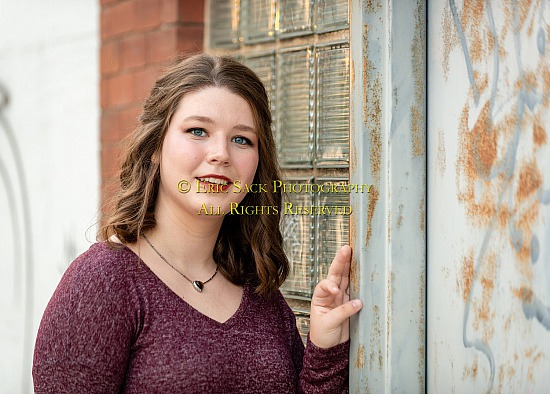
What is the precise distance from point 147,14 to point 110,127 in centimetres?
58

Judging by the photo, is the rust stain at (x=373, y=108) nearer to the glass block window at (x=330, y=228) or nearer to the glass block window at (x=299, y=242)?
the glass block window at (x=330, y=228)

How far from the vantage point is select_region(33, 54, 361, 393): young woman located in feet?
6.42

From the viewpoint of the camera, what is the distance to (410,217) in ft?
6.85

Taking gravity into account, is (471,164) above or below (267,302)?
above

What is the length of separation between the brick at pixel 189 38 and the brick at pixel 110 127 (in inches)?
21.6

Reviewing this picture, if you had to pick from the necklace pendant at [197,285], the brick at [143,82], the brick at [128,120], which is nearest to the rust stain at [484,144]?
the necklace pendant at [197,285]

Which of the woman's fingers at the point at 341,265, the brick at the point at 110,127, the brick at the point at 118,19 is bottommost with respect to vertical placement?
the woman's fingers at the point at 341,265

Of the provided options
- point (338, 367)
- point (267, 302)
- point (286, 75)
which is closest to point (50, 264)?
point (286, 75)

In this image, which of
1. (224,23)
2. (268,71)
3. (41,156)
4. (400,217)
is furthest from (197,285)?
(41,156)

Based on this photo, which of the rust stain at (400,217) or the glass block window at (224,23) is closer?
the rust stain at (400,217)

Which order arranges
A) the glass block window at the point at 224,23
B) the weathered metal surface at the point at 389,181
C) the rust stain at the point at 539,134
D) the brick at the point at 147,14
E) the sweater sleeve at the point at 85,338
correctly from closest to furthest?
the rust stain at the point at 539,134, the sweater sleeve at the point at 85,338, the weathered metal surface at the point at 389,181, the glass block window at the point at 224,23, the brick at the point at 147,14

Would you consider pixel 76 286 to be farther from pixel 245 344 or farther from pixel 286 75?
pixel 286 75

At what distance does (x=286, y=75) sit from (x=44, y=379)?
1.52 m

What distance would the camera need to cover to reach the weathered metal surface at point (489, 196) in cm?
183
